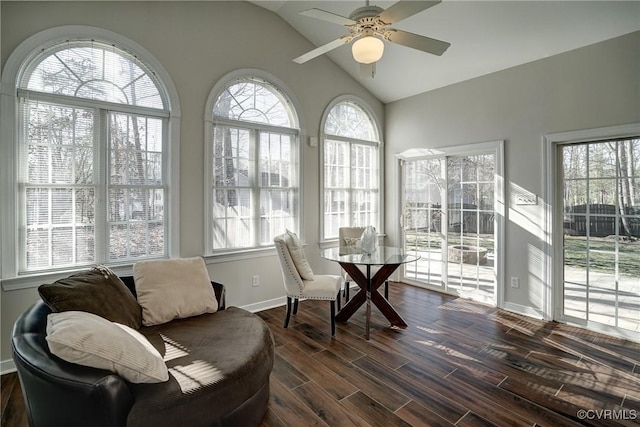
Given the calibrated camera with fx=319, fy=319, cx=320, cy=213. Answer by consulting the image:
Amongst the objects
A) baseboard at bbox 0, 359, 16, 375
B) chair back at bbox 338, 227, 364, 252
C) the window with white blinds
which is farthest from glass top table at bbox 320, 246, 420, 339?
baseboard at bbox 0, 359, 16, 375

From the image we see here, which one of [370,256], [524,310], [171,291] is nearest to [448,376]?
[370,256]

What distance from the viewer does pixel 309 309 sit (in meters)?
3.98

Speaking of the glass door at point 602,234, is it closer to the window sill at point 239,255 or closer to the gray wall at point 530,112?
the gray wall at point 530,112

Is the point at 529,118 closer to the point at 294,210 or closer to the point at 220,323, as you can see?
the point at 294,210

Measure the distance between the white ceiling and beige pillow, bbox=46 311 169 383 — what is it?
3379 millimetres

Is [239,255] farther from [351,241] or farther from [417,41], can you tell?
[417,41]

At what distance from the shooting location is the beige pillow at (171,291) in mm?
2420

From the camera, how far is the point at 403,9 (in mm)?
2082

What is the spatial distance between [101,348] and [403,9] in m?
2.55

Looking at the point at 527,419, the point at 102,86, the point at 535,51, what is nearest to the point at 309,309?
the point at 527,419

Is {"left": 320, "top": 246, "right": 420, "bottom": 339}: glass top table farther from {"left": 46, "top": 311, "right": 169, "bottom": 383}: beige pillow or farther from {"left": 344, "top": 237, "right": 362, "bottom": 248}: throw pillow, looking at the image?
{"left": 46, "top": 311, "right": 169, "bottom": 383}: beige pillow

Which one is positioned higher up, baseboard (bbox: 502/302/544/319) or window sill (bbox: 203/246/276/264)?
window sill (bbox: 203/246/276/264)

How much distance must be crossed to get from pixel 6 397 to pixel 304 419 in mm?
2115

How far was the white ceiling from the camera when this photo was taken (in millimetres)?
2982
